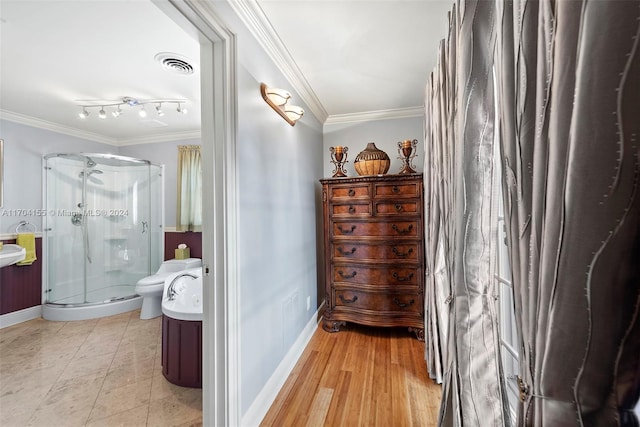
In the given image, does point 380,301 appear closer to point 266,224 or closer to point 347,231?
point 347,231

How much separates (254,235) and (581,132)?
1345 mm

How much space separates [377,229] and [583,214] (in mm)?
1922

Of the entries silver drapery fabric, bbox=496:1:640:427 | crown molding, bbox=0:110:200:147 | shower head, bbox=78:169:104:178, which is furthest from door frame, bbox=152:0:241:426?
shower head, bbox=78:169:104:178

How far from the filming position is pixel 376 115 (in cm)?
289

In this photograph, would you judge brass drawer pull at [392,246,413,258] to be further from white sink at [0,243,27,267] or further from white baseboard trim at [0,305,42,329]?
white baseboard trim at [0,305,42,329]

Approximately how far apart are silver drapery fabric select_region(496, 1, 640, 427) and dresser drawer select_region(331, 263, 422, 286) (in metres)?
1.77

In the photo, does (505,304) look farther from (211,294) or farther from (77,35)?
(77,35)

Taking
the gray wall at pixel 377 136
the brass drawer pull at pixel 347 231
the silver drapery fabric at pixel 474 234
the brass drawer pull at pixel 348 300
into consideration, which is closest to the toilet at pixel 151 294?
the brass drawer pull at pixel 348 300

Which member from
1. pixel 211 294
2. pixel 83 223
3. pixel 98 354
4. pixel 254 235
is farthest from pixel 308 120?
pixel 83 223

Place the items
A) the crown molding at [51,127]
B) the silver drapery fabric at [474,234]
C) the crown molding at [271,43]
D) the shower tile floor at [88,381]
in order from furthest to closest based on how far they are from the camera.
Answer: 1. the crown molding at [51,127]
2. the shower tile floor at [88,381]
3. the crown molding at [271,43]
4. the silver drapery fabric at [474,234]

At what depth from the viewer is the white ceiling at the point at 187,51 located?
141 cm

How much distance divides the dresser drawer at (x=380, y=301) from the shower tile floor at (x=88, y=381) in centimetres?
138

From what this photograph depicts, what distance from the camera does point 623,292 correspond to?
37 cm

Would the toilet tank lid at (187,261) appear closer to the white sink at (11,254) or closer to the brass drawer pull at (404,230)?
the white sink at (11,254)
